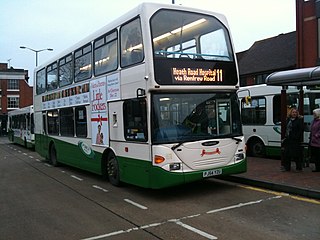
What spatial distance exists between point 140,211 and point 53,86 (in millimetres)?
8183

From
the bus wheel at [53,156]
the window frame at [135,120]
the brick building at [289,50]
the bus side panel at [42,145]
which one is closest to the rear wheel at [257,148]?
the window frame at [135,120]

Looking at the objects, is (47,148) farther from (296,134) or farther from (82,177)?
(296,134)

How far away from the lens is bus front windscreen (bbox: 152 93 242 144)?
7551mm

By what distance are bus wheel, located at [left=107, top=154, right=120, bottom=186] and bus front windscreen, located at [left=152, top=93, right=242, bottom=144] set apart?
6.75 feet

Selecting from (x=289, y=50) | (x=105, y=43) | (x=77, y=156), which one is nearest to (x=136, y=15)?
(x=105, y=43)

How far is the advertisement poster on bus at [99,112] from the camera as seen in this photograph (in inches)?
374

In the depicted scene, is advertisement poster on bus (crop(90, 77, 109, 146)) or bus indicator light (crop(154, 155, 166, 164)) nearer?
bus indicator light (crop(154, 155, 166, 164))

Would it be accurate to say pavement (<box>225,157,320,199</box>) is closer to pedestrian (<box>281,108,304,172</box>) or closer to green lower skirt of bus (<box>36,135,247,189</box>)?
pedestrian (<box>281,108,304,172</box>)

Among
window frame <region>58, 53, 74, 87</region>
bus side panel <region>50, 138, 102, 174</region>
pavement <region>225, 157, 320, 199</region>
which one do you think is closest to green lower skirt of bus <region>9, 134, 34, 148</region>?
bus side panel <region>50, 138, 102, 174</region>

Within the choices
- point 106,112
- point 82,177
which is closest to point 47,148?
point 82,177

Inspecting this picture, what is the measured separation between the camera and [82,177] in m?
11.6

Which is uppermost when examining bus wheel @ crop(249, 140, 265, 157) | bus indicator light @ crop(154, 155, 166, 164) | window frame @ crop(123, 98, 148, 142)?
window frame @ crop(123, 98, 148, 142)

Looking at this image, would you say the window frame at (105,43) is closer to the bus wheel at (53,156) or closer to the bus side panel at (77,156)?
the bus side panel at (77,156)

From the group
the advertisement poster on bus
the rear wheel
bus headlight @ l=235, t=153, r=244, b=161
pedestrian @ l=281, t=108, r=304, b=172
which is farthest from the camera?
the rear wheel
